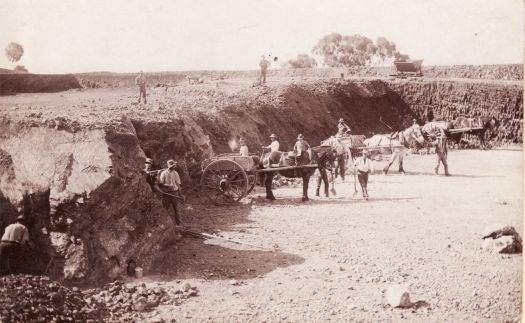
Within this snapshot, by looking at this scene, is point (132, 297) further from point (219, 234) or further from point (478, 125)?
point (478, 125)

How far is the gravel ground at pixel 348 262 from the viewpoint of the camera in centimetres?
747

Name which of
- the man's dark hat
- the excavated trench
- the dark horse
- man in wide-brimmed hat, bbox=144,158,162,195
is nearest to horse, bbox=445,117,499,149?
the dark horse

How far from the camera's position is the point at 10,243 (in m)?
7.56

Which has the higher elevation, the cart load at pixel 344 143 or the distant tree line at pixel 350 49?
the distant tree line at pixel 350 49

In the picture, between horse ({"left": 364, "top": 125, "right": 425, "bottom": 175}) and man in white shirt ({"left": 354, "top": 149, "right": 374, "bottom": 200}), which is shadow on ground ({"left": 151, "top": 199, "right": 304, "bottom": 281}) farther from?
horse ({"left": 364, "top": 125, "right": 425, "bottom": 175})

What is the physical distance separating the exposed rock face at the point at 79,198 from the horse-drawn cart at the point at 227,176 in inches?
155

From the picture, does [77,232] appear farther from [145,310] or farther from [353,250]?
[353,250]

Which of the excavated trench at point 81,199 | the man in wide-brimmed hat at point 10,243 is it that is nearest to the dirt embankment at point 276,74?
the excavated trench at point 81,199

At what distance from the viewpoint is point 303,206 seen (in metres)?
13.2

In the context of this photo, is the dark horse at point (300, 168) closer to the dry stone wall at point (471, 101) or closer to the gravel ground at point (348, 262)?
the gravel ground at point (348, 262)

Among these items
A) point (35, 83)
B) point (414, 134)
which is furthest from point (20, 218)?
point (35, 83)

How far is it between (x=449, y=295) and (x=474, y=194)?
702 centimetres

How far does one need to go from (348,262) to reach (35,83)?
19.2 meters

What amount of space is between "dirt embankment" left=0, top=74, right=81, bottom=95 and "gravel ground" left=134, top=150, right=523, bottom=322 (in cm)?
1200
